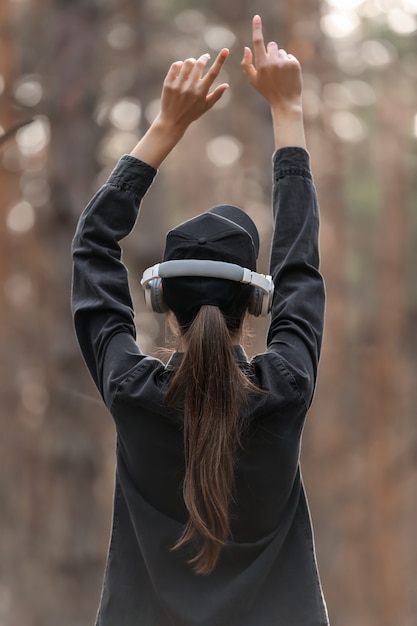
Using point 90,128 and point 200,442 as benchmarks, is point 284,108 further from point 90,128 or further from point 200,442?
point 90,128

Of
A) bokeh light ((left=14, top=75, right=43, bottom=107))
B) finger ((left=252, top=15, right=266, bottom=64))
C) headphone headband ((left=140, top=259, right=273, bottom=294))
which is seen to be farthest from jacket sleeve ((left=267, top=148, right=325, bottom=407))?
bokeh light ((left=14, top=75, right=43, bottom=107))

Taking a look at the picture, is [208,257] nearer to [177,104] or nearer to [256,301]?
[256,301]

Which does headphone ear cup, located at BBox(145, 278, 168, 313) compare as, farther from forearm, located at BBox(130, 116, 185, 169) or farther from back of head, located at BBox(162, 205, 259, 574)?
forearm, located at BBox(130, 116, 185, 169)

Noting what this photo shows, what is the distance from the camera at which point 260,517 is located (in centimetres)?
226

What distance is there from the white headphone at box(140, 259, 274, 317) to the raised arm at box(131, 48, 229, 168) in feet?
1.16

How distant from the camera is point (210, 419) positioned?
7.15ft

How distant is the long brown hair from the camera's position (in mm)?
2166

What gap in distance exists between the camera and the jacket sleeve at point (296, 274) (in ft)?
7.45

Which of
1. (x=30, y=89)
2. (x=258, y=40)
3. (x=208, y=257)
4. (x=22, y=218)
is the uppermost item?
(x=30, y=89)

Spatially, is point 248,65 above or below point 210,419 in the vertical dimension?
above

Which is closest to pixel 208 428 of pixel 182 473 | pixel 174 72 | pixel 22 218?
pixel 182 473

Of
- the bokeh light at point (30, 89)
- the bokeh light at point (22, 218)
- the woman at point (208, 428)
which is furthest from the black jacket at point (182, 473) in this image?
the bokeh light at point (22, 218)

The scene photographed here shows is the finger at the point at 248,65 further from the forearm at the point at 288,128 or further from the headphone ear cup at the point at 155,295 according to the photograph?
the headphone ear cup at the point at 155,295

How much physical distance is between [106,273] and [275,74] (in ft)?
2.08
